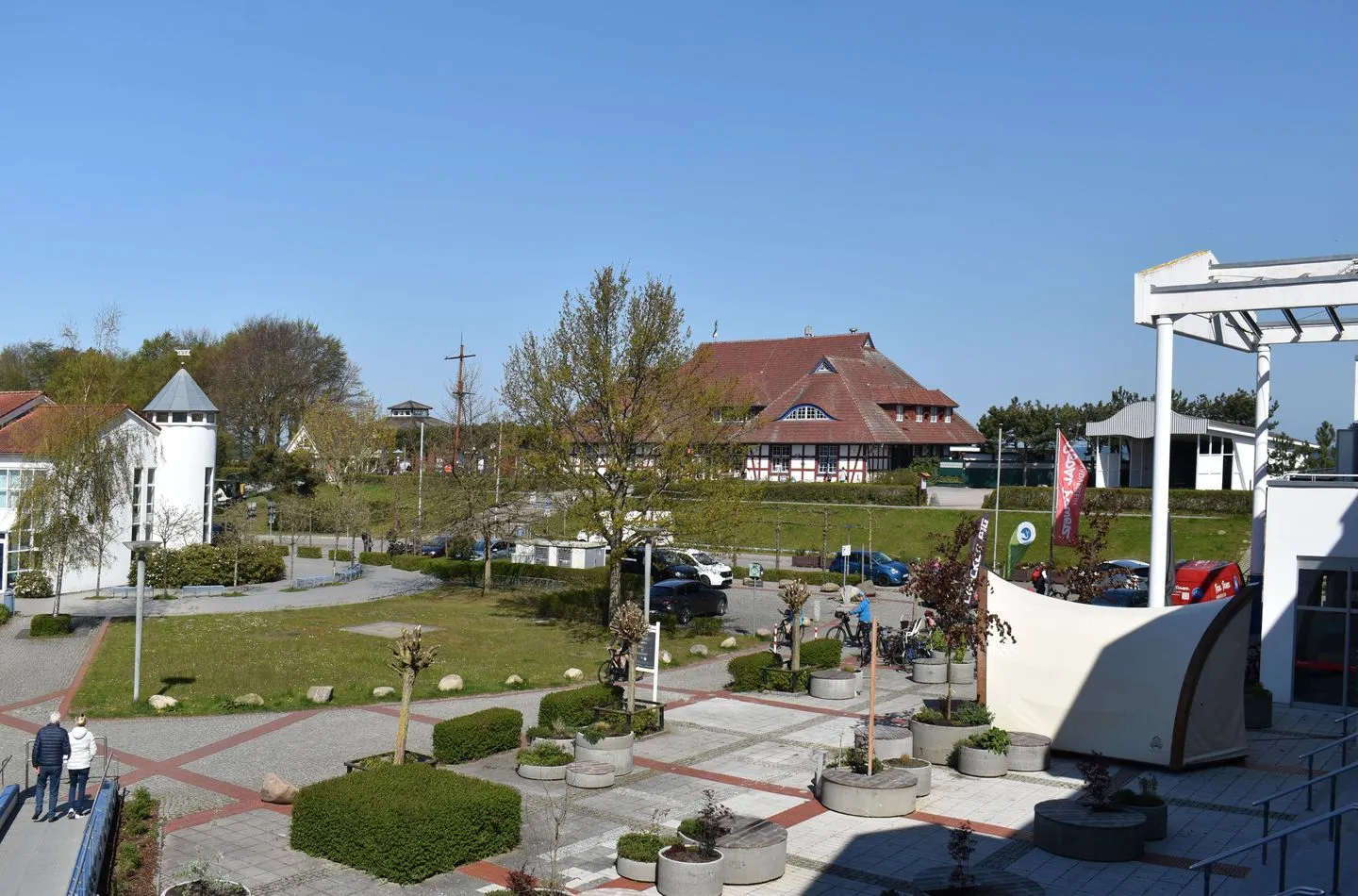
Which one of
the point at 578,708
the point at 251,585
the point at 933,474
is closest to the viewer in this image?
the point at 578,708

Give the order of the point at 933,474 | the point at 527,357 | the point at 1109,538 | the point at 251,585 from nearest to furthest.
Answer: the point at 527,357
the point at 251,585
the point at 1109,538
the point at 933,474

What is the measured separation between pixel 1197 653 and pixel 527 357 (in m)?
18.9

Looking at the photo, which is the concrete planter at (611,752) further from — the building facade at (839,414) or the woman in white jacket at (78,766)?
the building facade at (839,414)

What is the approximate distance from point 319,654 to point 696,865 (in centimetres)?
1764

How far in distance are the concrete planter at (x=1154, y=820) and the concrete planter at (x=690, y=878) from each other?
17.0 ft

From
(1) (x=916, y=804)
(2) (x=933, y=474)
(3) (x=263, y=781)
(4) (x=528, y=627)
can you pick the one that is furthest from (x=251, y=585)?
(2) (x=933, y=474)

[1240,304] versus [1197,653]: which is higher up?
[1240,304]

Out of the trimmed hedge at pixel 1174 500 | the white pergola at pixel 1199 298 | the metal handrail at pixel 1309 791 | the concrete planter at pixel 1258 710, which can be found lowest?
the concrete planter at pixel 1258 710

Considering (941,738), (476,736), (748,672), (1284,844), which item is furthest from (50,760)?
(1284,844)

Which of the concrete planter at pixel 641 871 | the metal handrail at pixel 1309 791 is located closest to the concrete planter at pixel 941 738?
the metal handrail at pixel 1309 791

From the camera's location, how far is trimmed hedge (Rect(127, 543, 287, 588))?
124 ft

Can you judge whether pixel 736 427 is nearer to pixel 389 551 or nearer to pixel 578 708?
pixel 578 708

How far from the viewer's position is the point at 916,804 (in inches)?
586

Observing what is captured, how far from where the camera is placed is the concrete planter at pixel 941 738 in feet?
55.2
